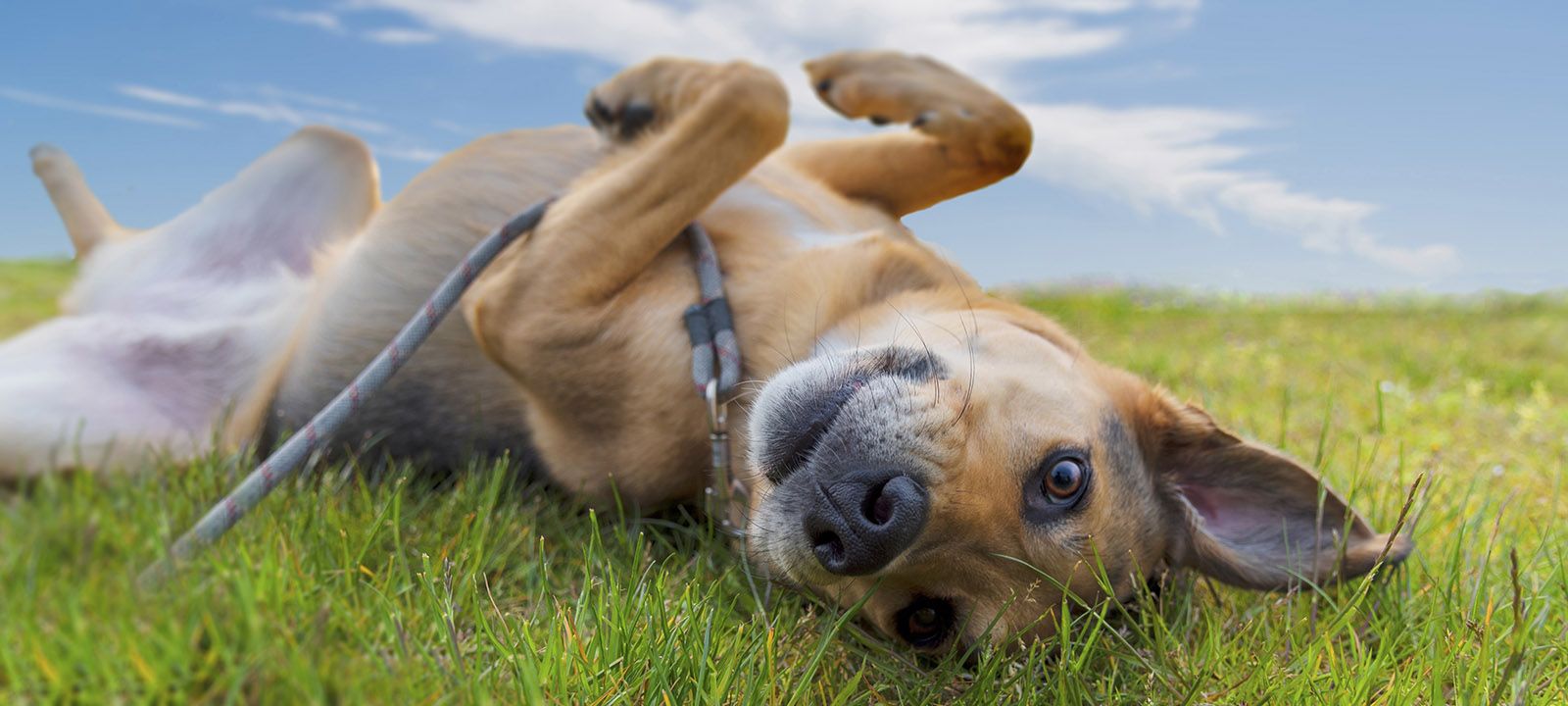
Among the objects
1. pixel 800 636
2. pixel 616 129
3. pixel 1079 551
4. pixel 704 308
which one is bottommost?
pixel 800 636

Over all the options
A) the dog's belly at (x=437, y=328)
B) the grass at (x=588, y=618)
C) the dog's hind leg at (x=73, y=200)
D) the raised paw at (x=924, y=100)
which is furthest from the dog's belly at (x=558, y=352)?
the dog's hind leg at (x=73, y=200)

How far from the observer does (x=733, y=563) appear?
276 centimetres

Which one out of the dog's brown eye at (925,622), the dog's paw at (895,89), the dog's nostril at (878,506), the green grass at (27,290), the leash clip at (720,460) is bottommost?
the green grass at (27,290)

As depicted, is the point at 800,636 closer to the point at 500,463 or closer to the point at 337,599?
the point at 337,599

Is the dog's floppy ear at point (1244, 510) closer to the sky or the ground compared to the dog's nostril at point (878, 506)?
closer to the ground

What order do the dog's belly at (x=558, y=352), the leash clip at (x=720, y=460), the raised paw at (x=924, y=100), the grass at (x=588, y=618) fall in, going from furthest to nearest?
the raised paw at (x=924, y=100), the dog's belly at (x=558, y=352), the leash clip at (x=720, y=460), the grass at (x=588, y=618)

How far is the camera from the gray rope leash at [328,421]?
249 cm

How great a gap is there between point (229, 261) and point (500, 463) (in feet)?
7.83

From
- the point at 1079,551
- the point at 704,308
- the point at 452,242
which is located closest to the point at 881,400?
the point at 1079,551

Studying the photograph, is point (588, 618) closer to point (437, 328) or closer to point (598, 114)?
point (437, 328)

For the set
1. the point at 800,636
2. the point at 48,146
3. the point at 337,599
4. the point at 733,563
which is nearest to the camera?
the point at 337,599

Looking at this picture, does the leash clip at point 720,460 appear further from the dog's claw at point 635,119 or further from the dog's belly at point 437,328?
the dog's claw at point 635,119

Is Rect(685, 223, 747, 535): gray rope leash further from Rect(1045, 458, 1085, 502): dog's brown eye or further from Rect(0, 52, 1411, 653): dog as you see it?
Rect(1045, 458, 1085, 502): dog's brown eye

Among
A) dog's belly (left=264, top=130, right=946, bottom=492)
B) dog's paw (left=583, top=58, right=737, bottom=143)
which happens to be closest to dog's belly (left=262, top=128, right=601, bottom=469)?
dog's belly (left=264, top=130, right=946, bottom=492)
